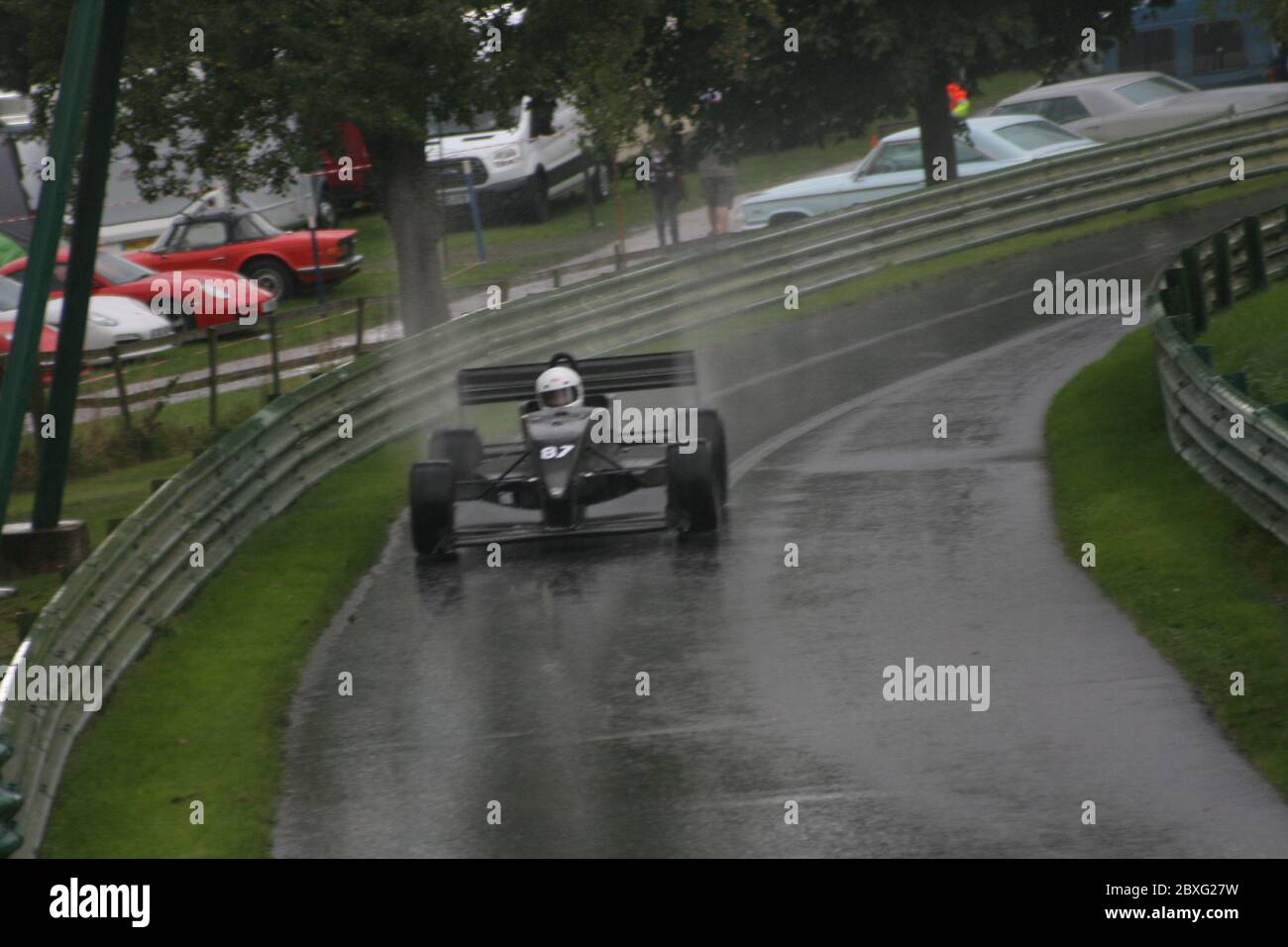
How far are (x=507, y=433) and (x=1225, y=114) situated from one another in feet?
43.0

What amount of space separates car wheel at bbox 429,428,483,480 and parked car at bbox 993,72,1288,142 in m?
15.4

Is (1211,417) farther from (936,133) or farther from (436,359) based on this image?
(936,133)

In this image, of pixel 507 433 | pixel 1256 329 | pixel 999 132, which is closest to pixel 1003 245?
pixel 999 132

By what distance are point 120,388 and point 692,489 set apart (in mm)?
9441

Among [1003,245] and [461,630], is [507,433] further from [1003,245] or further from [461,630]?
[1003,245]

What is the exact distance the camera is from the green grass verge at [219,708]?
8.02 metres

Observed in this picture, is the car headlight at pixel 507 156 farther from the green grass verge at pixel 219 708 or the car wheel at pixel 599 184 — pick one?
the green grass verge at pixel 219 708

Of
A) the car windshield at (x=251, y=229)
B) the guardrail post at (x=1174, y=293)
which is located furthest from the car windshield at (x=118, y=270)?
the guardrail post at (x=1174, y=293)

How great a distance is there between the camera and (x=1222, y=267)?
1850 centimetres

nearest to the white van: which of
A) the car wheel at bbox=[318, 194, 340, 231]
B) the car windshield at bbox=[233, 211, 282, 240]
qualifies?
the car wheel at bbox=[318, 194, 340, 231]

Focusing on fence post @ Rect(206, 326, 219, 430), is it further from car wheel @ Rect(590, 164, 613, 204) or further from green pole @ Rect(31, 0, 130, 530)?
car wheel @ Rect(590, 164, 613, 204)

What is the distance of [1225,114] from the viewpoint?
25094 millimetres

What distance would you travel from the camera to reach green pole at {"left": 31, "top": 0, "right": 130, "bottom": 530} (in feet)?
45.1

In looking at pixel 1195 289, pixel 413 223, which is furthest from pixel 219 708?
pixel 413 223
